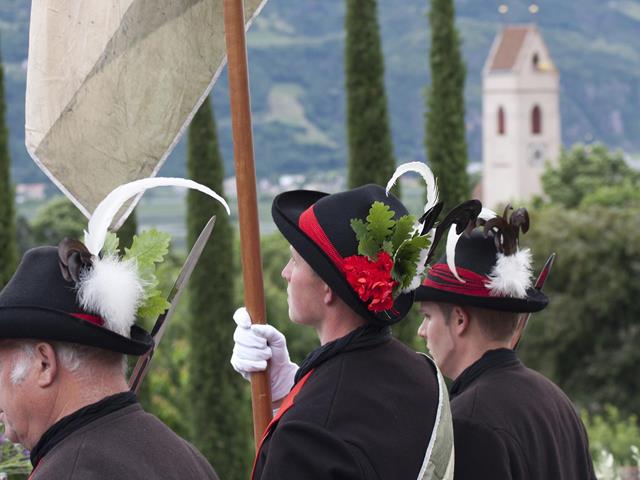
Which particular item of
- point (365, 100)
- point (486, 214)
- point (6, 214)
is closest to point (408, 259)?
point (486, 214)

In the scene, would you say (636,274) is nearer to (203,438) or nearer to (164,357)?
(164,357)

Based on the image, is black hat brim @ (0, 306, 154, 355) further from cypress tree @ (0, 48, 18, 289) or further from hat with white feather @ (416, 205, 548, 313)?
cypress tree @ (0, 48, 18, 289)

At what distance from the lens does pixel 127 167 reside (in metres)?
3.51

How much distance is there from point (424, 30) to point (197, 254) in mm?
144258

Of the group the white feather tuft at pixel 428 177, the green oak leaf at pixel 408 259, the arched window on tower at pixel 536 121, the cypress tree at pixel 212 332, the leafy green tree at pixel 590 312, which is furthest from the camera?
the arched window on tower at pixel 536 121

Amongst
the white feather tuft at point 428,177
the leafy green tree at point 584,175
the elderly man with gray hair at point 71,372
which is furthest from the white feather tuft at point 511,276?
the leafy green tree at point 584,175

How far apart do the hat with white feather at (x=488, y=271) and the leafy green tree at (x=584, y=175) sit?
54.7 metres

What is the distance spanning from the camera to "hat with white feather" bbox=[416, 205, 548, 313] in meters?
3.69

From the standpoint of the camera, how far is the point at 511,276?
3719 millimetres

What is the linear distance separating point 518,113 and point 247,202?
100863mm

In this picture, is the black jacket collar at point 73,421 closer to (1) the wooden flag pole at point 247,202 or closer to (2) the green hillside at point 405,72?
(1) the wooden flag pole at point 247,202

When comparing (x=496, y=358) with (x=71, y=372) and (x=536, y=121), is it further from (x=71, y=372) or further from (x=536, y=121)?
(x=536, y=121)

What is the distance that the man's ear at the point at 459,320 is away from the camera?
372 cm

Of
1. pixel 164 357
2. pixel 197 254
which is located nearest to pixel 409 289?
pixel 197 254
